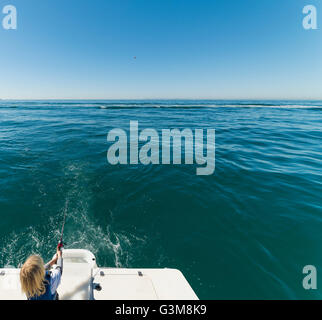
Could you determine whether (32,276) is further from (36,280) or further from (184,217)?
(184,217)

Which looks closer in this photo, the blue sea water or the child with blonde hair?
the child with blonde hair

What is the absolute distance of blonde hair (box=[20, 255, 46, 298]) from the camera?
7.88 feet

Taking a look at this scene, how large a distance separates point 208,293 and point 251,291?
47.9 inches

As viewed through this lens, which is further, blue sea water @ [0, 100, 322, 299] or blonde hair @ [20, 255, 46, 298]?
blue sea water @ [0, 100, 322, 299]

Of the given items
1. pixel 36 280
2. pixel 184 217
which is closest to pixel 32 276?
pixel 36 280

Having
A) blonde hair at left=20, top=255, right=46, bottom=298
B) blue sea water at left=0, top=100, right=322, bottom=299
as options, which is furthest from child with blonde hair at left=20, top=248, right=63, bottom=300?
blue sea water at left=0, top=100, right=322, bottom=299

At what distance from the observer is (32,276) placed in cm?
243

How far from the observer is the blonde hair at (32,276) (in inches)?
94.5

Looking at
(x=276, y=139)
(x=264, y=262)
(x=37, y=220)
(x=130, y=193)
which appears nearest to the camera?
(x=264, y=262)

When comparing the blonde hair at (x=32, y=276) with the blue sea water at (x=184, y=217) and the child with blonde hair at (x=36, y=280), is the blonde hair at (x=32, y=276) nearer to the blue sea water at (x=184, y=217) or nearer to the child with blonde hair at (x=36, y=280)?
the child with blonde hair at (x=36, y=280)

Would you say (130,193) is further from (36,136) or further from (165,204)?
(36,136)

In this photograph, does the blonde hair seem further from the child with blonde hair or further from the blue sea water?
the blue sea water

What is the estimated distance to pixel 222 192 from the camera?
25.0ft
